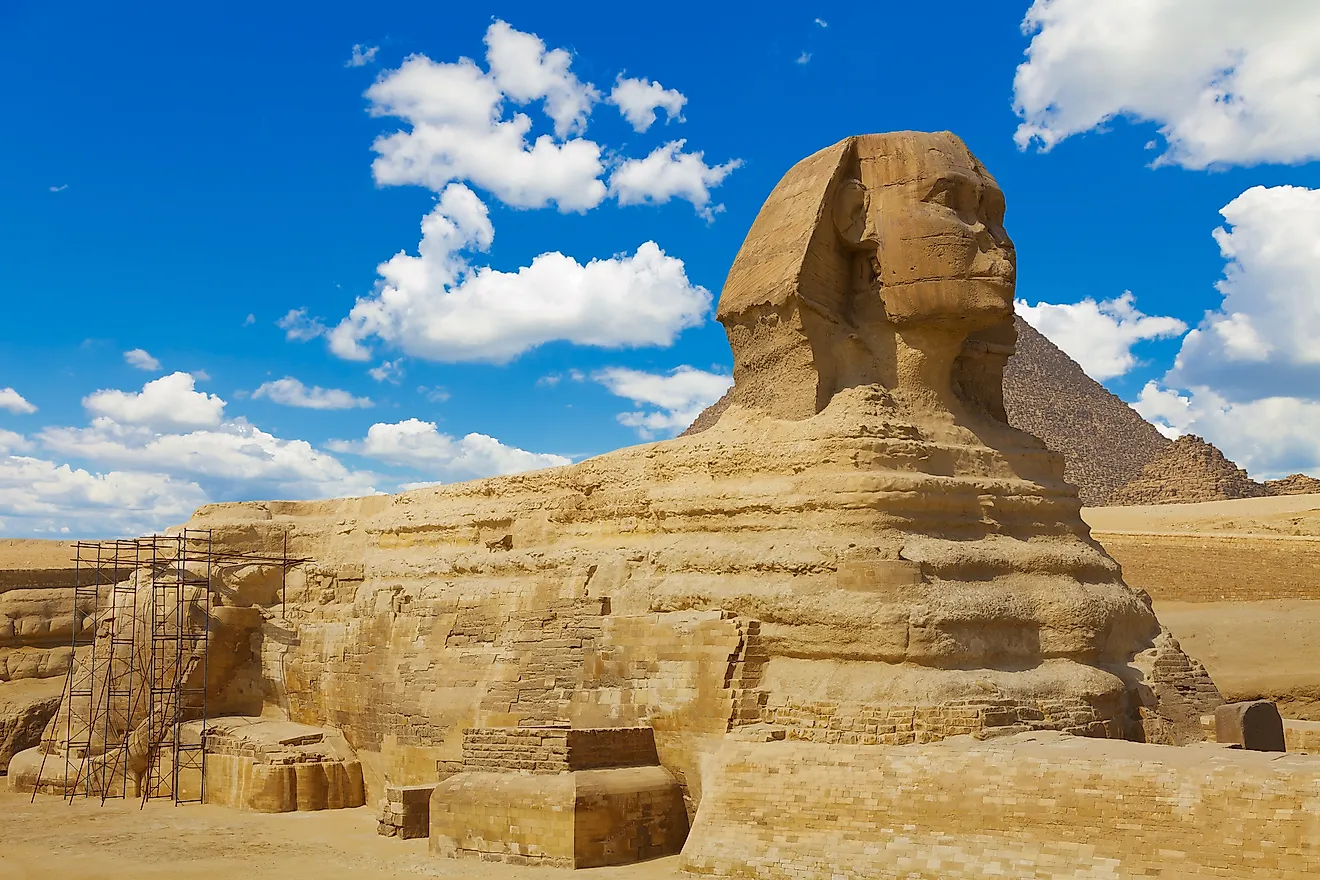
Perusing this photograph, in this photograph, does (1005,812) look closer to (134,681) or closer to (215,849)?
(215,849)

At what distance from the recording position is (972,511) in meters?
10.6

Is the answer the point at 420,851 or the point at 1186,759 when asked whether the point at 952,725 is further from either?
the point at 420,851

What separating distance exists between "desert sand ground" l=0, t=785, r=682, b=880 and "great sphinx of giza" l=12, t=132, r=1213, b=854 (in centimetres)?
106

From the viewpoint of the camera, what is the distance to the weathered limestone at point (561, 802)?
9.86 m

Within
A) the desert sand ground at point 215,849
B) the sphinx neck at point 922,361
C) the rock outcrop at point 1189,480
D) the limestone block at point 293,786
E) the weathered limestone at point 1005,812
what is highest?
the rock outcrop at point 1189,480

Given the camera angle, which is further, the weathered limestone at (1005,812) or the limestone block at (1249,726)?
the limestone block at (1249,726)

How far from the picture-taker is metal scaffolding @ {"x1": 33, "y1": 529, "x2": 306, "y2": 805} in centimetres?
1551

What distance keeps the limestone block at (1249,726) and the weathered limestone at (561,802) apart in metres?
4.33

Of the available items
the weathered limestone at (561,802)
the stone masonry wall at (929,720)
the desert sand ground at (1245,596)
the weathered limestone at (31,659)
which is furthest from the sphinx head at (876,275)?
the weathered limestone at (31,659)

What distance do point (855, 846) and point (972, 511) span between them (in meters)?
3.26

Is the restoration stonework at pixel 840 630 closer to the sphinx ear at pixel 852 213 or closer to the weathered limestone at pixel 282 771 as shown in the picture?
the sphinx ear at pixel 852 213

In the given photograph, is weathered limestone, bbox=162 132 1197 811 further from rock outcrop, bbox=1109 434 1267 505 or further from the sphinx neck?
rock outcrop, bbox=1109 434 1267 505

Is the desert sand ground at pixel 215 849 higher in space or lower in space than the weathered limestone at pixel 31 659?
lower

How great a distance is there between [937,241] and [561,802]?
5.60 metres
